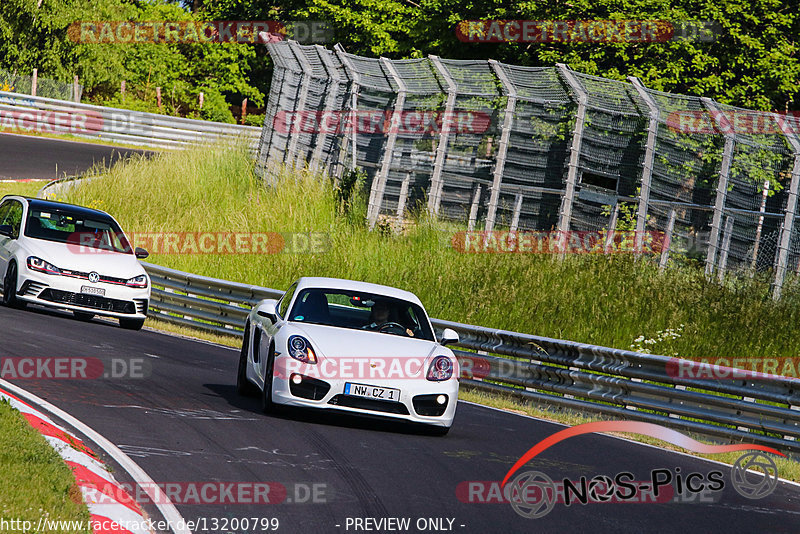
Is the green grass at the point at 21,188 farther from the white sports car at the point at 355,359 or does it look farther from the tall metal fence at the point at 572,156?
the white sports car at the point at 355,359

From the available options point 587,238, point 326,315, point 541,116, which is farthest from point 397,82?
point 326,315

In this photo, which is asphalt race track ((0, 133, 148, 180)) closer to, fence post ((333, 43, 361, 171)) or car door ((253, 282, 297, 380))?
fence post ((333, 43, 361, 171))

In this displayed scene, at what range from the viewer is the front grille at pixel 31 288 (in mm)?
17062

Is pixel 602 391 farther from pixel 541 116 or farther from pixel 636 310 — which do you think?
pixel 541 116

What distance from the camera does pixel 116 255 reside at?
18.0 metres

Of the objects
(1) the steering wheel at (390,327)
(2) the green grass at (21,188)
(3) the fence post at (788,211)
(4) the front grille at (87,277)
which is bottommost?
(2) the green grass at (21,188)

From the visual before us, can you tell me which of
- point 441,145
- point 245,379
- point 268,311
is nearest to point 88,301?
point 245,379

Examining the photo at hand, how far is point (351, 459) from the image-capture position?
Result: 902 centimetres

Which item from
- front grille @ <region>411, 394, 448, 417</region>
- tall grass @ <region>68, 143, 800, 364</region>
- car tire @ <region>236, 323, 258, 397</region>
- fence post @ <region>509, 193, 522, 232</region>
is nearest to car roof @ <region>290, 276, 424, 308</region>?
car tire @ <region>236, 323, 258, 397</region>

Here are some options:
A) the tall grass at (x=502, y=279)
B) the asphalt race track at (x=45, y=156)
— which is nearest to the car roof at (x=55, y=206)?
the tall grass at (x=502, y=279)

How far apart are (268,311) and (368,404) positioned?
174 cm

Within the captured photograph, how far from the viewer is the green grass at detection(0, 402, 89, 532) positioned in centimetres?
602

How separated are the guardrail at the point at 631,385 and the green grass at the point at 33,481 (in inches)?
297

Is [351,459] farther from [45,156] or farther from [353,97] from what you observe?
[45,156]
